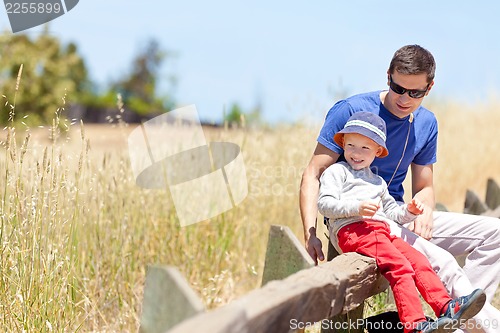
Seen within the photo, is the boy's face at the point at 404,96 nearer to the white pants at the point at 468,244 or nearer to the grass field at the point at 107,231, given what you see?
the white pants at the point at 468,244

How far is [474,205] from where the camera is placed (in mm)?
6379

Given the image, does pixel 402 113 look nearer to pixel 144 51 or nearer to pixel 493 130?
pixel 493 130

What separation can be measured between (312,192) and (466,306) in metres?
0.89

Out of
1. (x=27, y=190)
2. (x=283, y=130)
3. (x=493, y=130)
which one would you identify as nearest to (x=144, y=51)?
(x=493, y=130)

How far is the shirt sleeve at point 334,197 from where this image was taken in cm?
319

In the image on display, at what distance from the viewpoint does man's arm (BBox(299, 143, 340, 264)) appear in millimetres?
3406

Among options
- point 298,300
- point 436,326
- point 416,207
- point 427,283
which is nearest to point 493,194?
point 416,207

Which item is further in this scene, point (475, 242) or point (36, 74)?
point (36, 74)

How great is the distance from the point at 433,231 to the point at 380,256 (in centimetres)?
67

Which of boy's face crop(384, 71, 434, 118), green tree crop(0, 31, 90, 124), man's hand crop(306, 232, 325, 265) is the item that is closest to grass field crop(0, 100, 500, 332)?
man's hand crop(306, 232, 325, 265)

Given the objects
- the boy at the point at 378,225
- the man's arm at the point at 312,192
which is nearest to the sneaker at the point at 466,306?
the boy at the point at 378,225

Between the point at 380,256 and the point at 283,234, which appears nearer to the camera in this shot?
the point at 283,234

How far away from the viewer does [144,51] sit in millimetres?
41594

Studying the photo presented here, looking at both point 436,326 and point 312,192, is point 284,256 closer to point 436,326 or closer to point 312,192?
point 436,326
